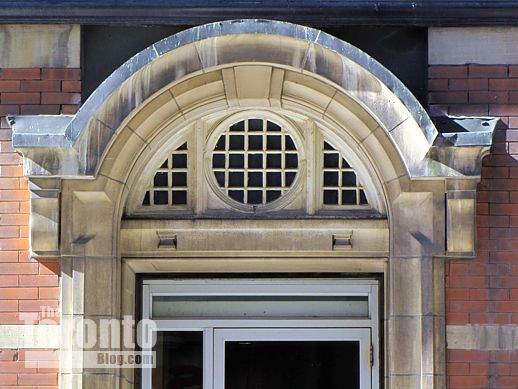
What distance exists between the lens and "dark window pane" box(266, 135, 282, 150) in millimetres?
9453

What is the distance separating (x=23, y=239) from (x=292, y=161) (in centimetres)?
199

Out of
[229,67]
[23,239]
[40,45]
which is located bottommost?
[23,239]

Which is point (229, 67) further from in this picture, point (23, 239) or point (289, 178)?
point (23, 239)

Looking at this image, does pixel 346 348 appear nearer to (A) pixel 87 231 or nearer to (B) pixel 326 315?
(B) pixel 326 315

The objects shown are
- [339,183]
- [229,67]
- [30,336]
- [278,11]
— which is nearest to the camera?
[229,67]

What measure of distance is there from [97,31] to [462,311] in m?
3.26

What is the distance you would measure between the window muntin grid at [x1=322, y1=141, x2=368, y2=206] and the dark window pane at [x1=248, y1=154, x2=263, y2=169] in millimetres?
453

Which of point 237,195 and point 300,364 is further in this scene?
point 300,364

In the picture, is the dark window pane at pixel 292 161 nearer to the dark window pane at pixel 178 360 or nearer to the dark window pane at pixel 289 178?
the dark window pane at pixel 289 178

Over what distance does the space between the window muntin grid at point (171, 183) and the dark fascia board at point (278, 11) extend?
98 centimetres

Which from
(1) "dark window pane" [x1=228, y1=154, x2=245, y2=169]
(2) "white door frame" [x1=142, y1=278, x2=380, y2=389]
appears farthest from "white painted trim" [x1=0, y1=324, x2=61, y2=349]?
(1) "dark window pane" [x1=228, y1=154, x2=245, y2=169]

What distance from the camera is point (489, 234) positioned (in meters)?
9.14

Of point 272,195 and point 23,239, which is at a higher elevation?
point 272,195

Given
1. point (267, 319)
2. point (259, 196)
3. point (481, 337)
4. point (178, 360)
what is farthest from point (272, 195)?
point (481, 337)
